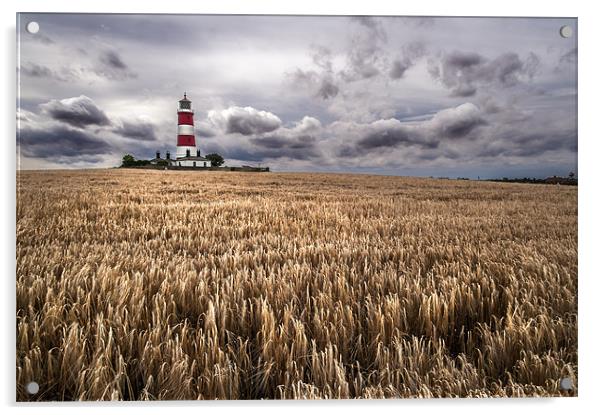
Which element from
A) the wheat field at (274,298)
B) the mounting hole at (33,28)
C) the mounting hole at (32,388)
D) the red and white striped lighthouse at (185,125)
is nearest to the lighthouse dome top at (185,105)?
the red and white striped lighthouse at (185,125)

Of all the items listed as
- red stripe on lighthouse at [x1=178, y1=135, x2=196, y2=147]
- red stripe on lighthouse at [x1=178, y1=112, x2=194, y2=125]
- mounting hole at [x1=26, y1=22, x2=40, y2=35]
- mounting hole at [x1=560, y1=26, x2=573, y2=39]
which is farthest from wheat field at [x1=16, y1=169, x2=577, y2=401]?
mounting hole at [x1=560, y1=26, x2=573, y2=39]

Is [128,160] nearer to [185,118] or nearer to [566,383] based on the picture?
[185,118]

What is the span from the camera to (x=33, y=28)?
2.66m

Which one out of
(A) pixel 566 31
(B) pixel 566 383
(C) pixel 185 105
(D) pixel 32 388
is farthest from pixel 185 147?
(A) pixel 566 31

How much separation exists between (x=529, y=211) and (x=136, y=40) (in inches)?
126

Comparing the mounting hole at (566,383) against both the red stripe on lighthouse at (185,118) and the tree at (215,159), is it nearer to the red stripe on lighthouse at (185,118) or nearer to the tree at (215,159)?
the tree at (215,159)

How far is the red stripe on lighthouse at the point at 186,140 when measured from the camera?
286 cm

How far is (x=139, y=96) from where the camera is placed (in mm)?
2791

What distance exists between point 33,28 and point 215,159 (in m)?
1.44

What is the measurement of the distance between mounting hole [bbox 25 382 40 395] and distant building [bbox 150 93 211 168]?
1.58m

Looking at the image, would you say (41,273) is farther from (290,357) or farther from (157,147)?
(290,357)

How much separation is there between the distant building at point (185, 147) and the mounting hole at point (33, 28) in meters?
1.01

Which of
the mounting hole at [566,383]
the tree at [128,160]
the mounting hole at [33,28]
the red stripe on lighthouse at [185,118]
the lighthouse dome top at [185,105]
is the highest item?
the mounting hole at [33,28]

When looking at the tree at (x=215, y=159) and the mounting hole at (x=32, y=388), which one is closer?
the mounting hole at (x=32, y=388)
